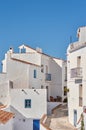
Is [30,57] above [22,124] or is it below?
above

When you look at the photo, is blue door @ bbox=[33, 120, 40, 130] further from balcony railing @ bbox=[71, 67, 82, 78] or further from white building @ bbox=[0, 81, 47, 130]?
balcony railing @ bbox=[71, 67, 82, 78]

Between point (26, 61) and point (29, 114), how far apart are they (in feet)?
35.7

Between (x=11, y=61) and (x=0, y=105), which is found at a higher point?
(x=11, y=61)

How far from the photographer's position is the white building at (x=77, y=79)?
34.7 m

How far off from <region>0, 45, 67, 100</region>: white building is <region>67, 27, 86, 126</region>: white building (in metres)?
10.7

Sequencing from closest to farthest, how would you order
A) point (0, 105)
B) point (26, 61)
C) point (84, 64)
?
point (84, 64) → point (0, 105) → point (26, 61)

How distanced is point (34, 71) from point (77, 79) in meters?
13.7

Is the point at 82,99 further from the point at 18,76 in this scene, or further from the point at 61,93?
the point at 61,93

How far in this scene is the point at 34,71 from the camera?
49.0 metres

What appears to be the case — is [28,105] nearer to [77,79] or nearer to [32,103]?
[32,103]

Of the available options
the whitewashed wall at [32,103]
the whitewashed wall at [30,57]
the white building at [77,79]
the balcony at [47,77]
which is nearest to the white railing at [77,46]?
the white building at [77,79]

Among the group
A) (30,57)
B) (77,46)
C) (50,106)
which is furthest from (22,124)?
(77,46)

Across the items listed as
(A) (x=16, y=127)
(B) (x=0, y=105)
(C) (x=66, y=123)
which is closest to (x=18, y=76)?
(B) (x=0, y=105)

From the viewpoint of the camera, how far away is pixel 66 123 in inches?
1479
